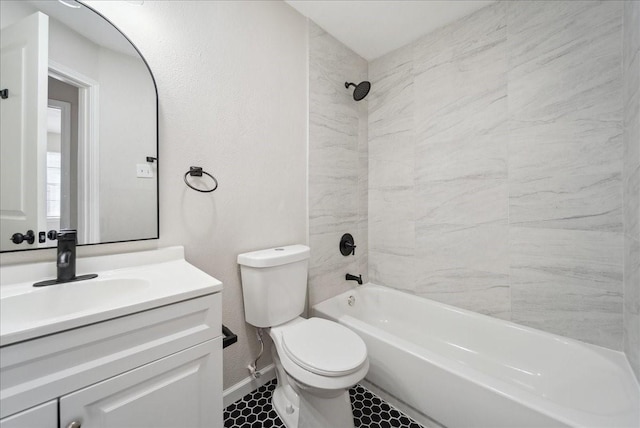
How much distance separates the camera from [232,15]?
1382mm

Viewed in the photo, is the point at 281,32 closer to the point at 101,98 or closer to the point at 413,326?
the point at 101,98

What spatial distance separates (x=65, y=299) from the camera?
0.83 metres

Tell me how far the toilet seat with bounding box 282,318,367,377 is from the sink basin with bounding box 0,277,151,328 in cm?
69

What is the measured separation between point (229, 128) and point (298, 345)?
3.91 ft

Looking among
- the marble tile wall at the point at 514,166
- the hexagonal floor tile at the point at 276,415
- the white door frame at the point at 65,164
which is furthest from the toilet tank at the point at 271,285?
the marble tile wall at the point at 514,166

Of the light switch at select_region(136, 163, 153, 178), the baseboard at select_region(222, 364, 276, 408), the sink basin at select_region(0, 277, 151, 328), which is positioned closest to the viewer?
the sink basin at select_region(0, 277, 151, 328)

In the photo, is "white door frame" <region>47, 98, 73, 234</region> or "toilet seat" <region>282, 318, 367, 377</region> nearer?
"white door frame" <region>47, 98, 73, 234</region>

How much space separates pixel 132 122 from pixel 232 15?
836mm

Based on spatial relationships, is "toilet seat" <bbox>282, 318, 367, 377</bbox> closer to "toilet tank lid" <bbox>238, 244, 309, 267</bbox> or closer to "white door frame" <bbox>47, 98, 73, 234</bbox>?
"toilet tank lid" <bbox>238, 244, 309, 267</bbox>

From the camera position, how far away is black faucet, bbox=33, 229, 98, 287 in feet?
2.81

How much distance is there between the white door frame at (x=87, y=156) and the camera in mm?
966

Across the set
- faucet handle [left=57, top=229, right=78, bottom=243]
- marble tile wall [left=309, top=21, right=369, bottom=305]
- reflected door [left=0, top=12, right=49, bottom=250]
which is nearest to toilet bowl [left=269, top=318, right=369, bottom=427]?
marble tile wall [left=309, top=21, right=369, bottom=305]

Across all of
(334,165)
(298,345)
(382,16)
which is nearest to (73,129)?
(298,345)

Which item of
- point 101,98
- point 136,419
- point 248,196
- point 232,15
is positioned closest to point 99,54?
point 101,98
